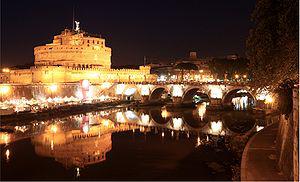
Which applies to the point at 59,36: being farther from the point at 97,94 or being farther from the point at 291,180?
the point at 291,180

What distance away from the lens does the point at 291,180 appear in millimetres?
10945

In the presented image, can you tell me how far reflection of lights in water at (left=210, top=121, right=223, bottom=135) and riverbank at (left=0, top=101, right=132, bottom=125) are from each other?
15.1 m

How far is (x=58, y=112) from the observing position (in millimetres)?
34844

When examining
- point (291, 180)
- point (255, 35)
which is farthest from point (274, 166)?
point (255, 35)

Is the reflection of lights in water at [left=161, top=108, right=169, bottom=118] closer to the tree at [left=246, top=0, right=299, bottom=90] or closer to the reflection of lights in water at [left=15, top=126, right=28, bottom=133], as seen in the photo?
the reflection of lights in water at [left=15, top=126, right=28, bottom=133]

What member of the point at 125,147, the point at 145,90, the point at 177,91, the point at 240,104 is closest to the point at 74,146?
the point at 125,147

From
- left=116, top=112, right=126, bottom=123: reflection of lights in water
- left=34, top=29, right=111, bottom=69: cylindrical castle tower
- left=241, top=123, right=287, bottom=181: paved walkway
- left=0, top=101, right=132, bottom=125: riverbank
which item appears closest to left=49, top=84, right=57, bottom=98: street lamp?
left=0, top=101, right=132, bottom=125: riverbank

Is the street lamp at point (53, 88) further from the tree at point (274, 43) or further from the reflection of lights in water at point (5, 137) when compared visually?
the tree at point (274, 43)

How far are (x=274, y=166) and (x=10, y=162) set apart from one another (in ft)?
42.6

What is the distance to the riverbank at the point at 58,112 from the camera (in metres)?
29.9

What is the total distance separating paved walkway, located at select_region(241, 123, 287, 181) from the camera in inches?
469

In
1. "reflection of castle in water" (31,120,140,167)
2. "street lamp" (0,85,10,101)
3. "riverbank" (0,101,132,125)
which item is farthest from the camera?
"street lamp" (0,85,10,101)

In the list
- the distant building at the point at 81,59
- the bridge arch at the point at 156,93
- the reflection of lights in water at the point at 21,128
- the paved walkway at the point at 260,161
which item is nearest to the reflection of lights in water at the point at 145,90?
the bridge arch at the point at 156,93

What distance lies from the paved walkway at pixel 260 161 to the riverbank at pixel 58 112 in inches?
826
